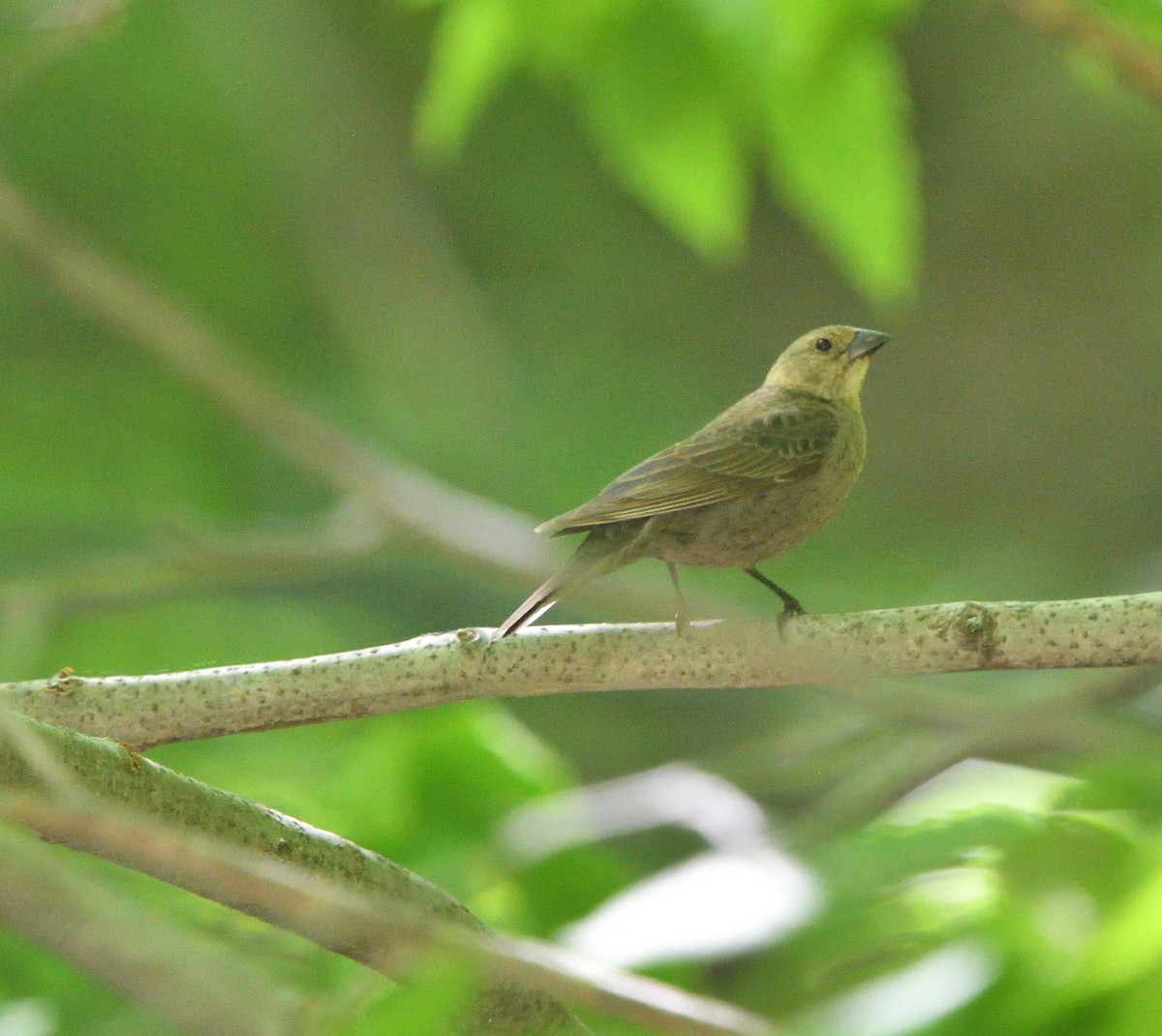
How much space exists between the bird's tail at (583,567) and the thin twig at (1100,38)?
1321mm

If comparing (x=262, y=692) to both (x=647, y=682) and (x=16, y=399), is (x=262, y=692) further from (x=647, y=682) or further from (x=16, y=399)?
(x=16, y=399)

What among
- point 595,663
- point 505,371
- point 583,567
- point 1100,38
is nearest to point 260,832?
point 595,663

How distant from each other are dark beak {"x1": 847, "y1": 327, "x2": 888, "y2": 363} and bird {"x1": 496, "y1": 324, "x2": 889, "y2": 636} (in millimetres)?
247

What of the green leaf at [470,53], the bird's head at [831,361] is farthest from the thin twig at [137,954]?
the bird's head at [831,361]

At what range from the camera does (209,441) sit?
7.68 metres

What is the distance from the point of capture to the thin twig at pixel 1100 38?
2482mm

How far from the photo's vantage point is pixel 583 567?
3055mm

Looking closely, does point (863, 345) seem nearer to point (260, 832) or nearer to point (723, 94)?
point (723, 94)

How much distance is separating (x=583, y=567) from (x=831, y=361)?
1242 millimetres

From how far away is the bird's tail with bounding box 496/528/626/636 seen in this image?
2.77 m

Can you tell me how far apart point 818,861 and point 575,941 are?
0.44 meters

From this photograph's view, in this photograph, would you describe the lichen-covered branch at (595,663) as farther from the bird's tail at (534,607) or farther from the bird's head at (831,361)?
the bird's head at (831,361)

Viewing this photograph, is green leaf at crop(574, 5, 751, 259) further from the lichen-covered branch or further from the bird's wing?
the lichen-covered branch

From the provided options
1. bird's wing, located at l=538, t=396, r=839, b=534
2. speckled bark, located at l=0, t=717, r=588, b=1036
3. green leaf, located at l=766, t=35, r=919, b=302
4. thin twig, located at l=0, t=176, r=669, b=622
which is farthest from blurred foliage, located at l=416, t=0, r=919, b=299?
thin twig, located at l=0, t=176, r=669, b=622
